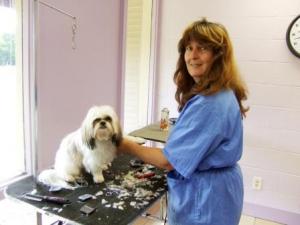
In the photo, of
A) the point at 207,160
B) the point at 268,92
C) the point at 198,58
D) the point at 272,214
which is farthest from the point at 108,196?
the point at 272,214

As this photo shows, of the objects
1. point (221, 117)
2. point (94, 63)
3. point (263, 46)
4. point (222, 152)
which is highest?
point (263, 46)

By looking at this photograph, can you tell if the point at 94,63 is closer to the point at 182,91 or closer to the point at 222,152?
the point at 182,91

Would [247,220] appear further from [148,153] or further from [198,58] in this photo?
[198,58]

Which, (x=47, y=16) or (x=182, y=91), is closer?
(x=182, y=91)

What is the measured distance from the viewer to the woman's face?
1.17 metres

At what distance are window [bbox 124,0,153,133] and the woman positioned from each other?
1.81m

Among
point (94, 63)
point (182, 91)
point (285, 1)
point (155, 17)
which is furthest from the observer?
point (155, 17)

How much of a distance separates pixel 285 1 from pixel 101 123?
1.90m

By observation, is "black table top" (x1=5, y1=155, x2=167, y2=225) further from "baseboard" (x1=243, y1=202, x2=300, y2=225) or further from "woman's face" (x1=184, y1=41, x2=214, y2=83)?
"baseboard" (x1=243, y1=202, x2=300, y2=225)

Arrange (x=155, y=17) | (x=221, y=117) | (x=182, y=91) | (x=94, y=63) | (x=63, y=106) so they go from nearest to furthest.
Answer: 1. (x=221, y=117)
2. (x=182, y=91)
3. (x=63, y=106)
4. (x=94, y=63)
5. (x=155, y=17)

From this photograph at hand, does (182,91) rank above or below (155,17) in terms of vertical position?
below

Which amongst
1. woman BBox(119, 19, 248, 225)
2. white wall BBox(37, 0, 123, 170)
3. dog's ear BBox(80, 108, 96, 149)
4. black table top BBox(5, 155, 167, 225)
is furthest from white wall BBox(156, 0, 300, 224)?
dog's ear BBox(80, 108, 96, 149)

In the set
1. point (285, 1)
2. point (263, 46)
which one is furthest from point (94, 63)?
point (285, 1)

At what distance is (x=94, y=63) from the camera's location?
202cm
